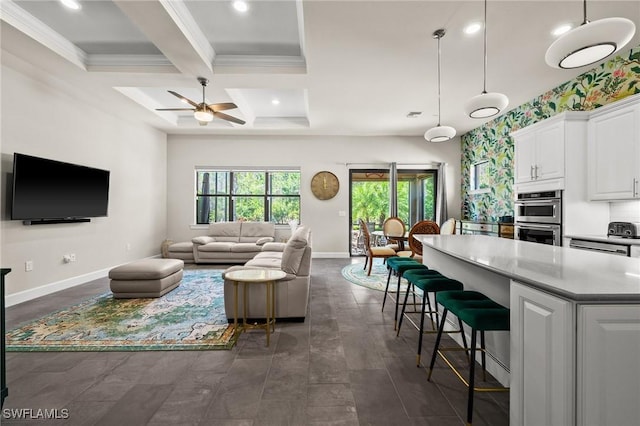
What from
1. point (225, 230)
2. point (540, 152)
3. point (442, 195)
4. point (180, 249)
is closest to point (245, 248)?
point (225, 230)

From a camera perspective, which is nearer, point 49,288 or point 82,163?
point 49,288

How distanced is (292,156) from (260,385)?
18.3 ft

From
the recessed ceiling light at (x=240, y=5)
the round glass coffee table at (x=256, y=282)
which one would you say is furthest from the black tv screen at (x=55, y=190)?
the recessed ceiling light at (x=240, y=5)

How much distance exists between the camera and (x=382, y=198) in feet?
23.0

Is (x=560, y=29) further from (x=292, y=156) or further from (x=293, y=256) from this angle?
(x=292, y=156)

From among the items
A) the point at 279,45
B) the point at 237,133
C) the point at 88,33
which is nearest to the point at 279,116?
the point at 237,133

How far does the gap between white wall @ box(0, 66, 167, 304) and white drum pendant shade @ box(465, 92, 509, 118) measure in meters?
5.11

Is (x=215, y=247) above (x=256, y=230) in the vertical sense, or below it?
below

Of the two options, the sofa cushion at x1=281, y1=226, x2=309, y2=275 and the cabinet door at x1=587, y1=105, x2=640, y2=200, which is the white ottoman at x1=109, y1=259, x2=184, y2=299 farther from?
the cabinet door at x1=587, y1=105, x2=640, y2=200

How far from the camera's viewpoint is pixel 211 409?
5.49ft

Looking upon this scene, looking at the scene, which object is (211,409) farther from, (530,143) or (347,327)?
(530,143)

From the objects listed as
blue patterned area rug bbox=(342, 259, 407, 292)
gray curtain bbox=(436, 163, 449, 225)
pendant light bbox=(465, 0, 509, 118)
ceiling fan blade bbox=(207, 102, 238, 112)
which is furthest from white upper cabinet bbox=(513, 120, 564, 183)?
ceiling fan blade bbox=(207, 102, 238, 112)

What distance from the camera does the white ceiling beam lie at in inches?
97.0

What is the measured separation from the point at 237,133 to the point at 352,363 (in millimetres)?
5821
